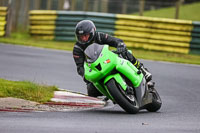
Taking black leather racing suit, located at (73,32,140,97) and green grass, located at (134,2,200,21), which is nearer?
black leather racing suit, located at (73,32,140,97)

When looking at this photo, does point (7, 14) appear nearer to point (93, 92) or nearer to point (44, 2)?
point (44, 2)

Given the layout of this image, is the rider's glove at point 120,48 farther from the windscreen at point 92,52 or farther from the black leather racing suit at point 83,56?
the windscreen at point 92,52

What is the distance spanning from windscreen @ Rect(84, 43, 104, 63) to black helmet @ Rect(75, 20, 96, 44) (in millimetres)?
358

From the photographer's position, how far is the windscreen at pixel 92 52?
27.6ft

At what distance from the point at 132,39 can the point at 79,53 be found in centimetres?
1161

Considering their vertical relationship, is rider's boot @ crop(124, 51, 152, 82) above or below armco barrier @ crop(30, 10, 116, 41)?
above

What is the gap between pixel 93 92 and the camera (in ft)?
30.5

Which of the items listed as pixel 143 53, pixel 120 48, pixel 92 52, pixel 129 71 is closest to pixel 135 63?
pixel 120 48

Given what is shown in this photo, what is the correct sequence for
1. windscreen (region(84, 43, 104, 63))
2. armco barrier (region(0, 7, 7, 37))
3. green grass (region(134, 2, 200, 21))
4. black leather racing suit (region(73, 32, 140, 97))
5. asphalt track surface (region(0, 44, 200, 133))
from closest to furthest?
asphalt track surface (region(0, 44, 200, 133))
windscreen (region(84, 43, 104, 63))
black leather racing suit (region(73, 32, 140, 97))
armco barrier (region(0, 7, 7, 37))
green grass (region(134, 2, 200, 21))

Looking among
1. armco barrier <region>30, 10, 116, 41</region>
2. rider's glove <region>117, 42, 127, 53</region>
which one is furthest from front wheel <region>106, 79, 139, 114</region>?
armco barrier <region>30, 10, 116, 41</region>

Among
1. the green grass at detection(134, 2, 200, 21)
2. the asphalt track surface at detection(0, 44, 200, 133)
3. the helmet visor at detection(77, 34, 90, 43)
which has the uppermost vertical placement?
the helmet visor at detection(77, 34, 90, 43)

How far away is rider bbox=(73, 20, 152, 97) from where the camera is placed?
8.84 metres

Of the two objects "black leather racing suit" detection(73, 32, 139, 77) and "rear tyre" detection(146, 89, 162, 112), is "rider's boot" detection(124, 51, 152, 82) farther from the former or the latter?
"rear tyre" detection(146, 89, 162, 112)

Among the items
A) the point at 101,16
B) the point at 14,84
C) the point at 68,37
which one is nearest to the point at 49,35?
the point at 68,37
